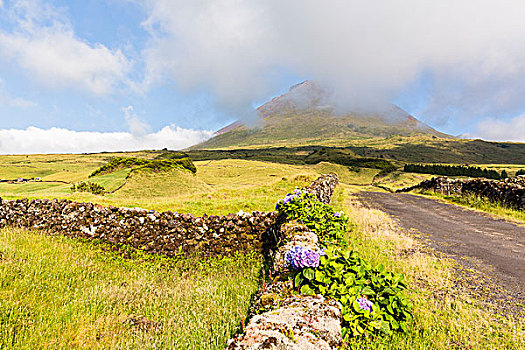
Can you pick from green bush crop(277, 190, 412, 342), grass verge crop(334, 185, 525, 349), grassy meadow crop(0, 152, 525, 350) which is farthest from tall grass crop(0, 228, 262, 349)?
grass verge crop(334, 185, 525, 349)

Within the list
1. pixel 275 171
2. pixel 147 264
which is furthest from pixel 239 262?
pixel 275 171

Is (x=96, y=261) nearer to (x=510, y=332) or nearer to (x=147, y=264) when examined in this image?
(x=147, y=264)

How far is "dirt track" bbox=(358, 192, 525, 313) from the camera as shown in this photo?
15.0 feet

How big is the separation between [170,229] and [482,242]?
32.4 ft

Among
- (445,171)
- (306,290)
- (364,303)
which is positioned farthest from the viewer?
(445,171)

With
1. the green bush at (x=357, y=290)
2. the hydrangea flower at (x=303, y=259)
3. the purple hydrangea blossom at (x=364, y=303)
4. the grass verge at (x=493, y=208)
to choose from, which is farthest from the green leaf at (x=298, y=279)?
the grass verge at (x=493, y=208)

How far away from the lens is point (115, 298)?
180 inches

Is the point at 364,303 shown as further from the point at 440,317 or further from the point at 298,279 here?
the point at 440,317

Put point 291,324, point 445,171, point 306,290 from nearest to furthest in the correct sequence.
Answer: point 291,324 → point 306,290 → point 445,171

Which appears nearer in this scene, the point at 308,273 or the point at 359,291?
the point at 359,291

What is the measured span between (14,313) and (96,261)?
2.85m

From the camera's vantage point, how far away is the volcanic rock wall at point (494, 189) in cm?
1236

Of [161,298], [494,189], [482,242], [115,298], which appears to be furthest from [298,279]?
[494,189]

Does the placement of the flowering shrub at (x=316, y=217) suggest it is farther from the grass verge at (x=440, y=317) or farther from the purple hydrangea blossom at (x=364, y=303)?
the purple hydrangea blossom at (x=364, y=303)
